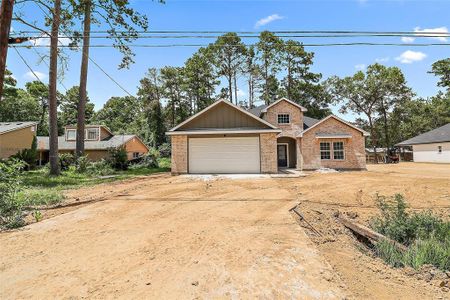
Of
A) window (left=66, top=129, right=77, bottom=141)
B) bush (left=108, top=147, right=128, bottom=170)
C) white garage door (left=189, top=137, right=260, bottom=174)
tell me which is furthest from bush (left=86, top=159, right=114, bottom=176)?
window (left=66, top=129, right=77, bottom=141)

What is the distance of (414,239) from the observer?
5320 mm

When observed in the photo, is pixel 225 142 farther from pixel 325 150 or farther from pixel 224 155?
pixel 325 150

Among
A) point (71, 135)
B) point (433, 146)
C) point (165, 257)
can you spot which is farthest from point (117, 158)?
point (433, 146)

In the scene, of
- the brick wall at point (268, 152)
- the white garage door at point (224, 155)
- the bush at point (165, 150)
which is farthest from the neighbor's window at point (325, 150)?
the bush at point (165, 150)

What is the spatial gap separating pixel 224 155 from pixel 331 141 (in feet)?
27.5

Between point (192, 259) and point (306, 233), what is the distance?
2451 millimetres

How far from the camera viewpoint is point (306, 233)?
16.9 feet

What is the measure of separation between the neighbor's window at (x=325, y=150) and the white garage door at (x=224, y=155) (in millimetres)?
5837

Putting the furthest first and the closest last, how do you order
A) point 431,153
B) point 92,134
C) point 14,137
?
point 92,134 < point 431,153 < point 14,137

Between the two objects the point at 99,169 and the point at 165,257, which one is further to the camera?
the point at 99,169

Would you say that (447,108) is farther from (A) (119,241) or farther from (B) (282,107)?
(A) (119,241)

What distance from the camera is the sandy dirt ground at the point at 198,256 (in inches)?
119

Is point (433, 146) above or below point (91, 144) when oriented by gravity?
below

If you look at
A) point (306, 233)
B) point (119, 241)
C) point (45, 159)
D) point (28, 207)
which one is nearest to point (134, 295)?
point (119, 241)
